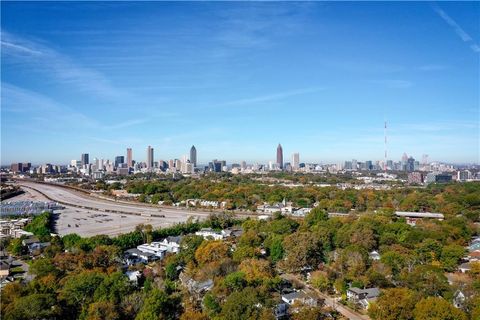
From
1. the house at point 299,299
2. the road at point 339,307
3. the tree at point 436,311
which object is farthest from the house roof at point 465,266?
the house at point 299,299

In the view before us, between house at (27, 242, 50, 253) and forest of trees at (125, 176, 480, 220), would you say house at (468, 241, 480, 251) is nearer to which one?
forest of trees at (125, 176, 480, 220)

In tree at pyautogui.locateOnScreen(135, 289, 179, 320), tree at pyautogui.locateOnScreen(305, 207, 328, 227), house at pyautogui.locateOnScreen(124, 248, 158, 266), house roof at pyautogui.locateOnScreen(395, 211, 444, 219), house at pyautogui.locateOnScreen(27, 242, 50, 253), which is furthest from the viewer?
house roof at pyautogui.locateOnScreen(395, 211, 444, 219)

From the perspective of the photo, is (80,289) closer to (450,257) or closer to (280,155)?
(450,257)

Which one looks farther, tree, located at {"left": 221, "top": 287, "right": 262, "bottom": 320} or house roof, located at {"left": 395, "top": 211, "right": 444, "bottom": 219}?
house roof, located at {"left": 395, "top": 211, "right": 444, "bottom": 219}

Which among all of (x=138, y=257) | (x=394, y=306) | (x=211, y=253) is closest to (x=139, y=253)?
(x=138, y=257)

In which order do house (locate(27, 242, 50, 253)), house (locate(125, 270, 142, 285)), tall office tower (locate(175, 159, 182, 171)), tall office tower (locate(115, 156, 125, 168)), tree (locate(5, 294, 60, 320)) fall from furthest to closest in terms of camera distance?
tall office tower (locate(115, 156, 125, 168)) < tall office tower (locate(175, 159, 182, 171)) < house (locate(27, 242, 50, 253)) < house (locate(125, 270, 142, 285)) < tree (locate(5, 294, 60, 320))

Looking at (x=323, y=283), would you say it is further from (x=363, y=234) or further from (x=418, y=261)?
(x=363, y=234)

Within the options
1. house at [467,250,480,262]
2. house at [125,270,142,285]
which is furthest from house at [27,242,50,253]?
house at [467,250,480,262]

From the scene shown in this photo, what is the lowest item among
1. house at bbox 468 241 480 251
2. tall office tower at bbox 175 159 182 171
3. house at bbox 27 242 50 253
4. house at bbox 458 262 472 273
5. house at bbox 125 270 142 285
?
house at bbox 458 262 472 273
